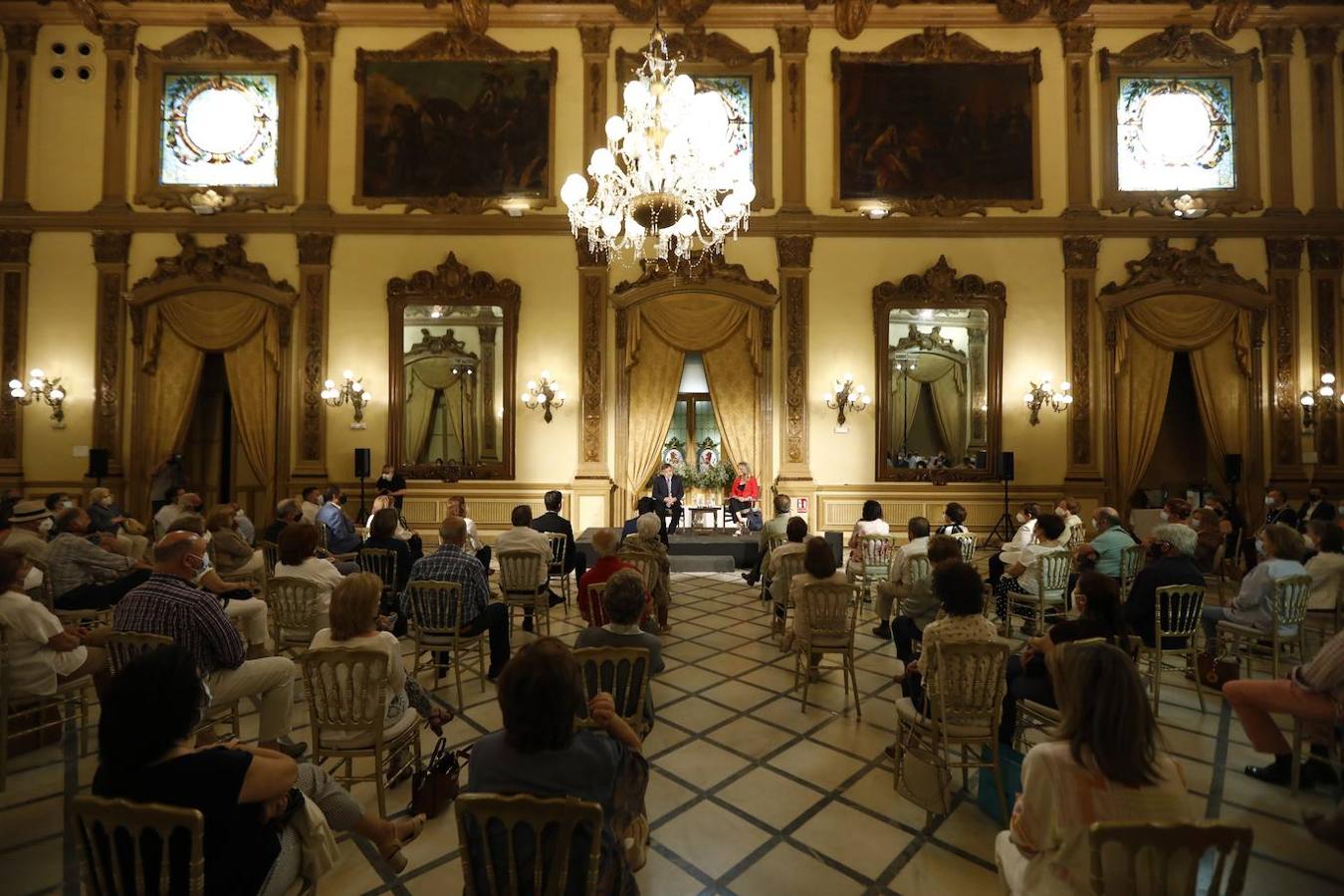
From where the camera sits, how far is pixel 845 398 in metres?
9.55

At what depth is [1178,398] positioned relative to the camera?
1145cm

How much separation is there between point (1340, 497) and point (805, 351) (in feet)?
26.1

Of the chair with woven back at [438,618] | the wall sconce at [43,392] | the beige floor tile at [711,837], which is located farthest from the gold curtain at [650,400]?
the wall sconce at [43,392]

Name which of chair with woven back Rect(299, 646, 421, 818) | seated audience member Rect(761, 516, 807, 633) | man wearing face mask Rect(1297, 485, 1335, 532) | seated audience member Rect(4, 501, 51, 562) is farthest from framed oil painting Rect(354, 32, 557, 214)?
man wearing face mask Rect(1297, 485, 1335, 532)

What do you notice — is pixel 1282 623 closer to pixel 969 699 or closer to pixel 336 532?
pixel 969 699

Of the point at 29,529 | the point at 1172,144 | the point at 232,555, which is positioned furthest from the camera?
the point at 1172,144

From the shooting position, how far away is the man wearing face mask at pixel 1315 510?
7.48 metres

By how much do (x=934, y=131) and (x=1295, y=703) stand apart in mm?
9383

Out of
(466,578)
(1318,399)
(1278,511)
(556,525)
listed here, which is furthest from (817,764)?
(1318,399)

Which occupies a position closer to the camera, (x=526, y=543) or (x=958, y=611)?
(x=958, y=611)

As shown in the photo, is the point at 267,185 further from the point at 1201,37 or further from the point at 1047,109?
the point at 1201,37

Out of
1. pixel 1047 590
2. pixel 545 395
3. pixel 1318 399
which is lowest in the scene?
pixel 1047 590

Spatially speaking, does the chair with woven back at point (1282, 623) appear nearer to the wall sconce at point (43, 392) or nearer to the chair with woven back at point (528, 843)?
the chair with woven back at point (528, 843)

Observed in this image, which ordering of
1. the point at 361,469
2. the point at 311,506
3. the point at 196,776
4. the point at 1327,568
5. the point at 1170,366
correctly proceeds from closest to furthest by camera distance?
the point at 196,776 < the point at 1327,568 < the point at 311,506 < the point at 361,469 < the point at 1170,366
